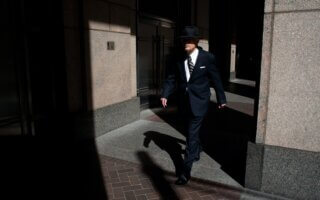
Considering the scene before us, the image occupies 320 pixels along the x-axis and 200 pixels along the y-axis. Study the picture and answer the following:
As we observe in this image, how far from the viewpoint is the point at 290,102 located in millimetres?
3328

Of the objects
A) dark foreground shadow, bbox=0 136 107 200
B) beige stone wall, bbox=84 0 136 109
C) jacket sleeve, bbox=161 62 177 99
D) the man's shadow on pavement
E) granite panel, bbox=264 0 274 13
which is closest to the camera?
granite panel, bbox=264 0 274 13

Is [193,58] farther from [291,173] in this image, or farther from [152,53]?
[152,53]

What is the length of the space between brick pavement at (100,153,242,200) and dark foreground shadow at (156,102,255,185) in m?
0.45

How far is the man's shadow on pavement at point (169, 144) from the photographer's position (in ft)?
15.6

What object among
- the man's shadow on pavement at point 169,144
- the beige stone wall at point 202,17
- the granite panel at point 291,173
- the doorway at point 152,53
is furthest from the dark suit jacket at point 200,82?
the beige stone wall at point 202,17

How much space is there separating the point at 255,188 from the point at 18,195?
3.02 meters

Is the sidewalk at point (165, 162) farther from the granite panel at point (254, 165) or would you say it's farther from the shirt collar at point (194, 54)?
the shirt collar at point (194, 54)

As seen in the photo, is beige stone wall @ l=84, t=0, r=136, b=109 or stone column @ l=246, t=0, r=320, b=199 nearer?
stone column @ l=246, t=0, r=320, b=199

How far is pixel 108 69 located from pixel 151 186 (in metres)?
3.06

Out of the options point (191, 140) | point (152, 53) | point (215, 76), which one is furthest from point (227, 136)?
point (152, 53)

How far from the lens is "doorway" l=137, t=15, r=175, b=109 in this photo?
317 inches

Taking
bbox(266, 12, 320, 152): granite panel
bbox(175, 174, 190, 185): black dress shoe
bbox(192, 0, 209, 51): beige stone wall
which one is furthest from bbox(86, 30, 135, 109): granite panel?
bbox(192, 0, 209, 51): beige stone wall

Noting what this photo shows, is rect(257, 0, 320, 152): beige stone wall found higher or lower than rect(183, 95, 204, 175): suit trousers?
higher

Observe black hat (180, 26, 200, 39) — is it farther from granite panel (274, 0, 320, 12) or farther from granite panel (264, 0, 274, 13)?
granite panel (274, 0, 320, 12)
